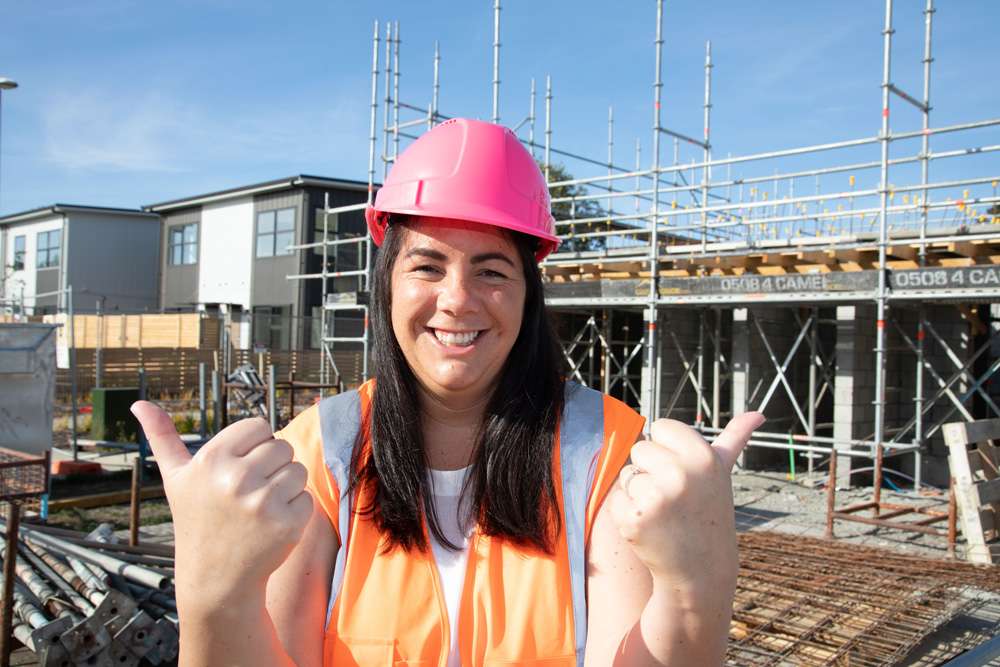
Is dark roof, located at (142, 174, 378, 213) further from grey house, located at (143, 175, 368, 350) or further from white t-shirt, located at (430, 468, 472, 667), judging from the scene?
white t-shirt, located at (430, 468, 472, 667)

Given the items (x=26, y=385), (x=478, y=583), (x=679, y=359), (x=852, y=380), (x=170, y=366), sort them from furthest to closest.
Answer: (x=170, y=366), (x=679, y=359), (x=852, y=380), (x=26, y=385), (x=478, y=583)

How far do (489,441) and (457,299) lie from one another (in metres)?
0.29

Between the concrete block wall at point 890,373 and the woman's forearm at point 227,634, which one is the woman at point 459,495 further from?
the concrete block wall at point 890,373

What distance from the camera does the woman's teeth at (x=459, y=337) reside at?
1590 millimetres

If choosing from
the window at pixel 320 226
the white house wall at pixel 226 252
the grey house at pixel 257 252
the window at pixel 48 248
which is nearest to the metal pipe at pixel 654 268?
the grey house at pixel 257 252

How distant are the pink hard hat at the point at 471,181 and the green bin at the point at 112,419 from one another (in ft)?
43.8

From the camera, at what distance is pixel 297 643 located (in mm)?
1404

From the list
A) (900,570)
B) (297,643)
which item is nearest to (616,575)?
(297,643)

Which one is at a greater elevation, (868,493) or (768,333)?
(768,333)

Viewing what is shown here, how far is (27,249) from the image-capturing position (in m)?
33.2

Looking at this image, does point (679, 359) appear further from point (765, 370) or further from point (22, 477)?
point (22, 477)

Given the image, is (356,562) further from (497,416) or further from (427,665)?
(497,416)

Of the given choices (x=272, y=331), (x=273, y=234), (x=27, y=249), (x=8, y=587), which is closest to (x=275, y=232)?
(x=273, y=234)

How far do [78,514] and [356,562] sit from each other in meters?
8.96
